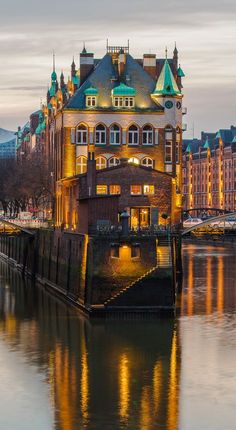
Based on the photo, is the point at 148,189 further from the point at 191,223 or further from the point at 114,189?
the point at 191,223

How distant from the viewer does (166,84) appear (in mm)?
104312

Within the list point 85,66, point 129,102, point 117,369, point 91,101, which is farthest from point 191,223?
point 117,369

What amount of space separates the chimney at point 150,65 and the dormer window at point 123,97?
203 inches

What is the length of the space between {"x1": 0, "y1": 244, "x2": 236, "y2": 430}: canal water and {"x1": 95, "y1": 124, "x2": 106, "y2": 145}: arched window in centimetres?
2725

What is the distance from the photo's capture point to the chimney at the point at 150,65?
109 meters

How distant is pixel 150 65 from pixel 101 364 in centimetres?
5919

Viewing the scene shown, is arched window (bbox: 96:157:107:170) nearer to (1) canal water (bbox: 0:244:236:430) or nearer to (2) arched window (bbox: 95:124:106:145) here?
(2) arched window (bbox: 95:124:106:145)

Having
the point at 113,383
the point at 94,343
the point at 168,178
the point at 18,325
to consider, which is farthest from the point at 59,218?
the point at 113,383

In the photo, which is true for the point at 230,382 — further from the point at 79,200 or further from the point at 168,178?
the point at 168,178

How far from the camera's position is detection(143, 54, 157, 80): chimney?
4294 inches

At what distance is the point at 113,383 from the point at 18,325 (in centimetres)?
1924

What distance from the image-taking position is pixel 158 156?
105m

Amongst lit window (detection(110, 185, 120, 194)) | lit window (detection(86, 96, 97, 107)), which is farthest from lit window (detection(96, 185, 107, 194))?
lit window (detection(86, 96, 97, 107))

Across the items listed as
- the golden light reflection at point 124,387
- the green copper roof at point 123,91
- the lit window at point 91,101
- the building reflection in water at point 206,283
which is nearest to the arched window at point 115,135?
the lit window at point 91,101
